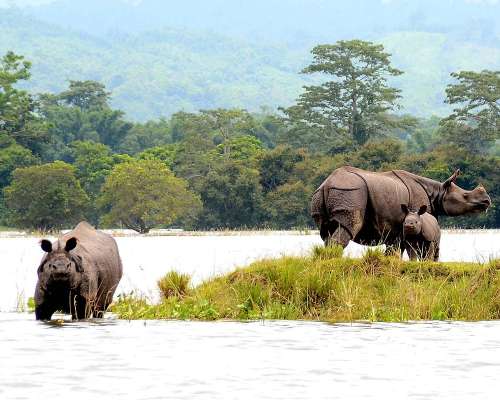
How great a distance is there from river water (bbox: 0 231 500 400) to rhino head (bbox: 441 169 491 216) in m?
7.04

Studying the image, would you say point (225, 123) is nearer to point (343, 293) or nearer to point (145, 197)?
point (145, 197)

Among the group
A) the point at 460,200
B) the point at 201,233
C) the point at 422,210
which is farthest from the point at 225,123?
the point at 422,210

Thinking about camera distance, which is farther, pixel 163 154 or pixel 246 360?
pixel 163 154

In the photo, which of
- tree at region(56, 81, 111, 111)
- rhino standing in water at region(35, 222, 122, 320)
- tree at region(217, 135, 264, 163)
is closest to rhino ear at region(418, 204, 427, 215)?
rhino standing in water at region(35, 222, 122, 320)

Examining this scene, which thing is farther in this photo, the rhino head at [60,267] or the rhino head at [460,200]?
the rhino head at [460,200]

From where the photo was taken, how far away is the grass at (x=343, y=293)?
16.8 m

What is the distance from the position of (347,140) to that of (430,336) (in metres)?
78.3

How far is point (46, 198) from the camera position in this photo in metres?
80.5

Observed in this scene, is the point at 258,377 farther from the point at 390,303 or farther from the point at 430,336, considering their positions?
the point at 390,303

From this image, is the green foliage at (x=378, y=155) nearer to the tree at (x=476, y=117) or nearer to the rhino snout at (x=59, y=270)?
the tree at (x=476, y=117)

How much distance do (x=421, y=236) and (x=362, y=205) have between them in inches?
45.3

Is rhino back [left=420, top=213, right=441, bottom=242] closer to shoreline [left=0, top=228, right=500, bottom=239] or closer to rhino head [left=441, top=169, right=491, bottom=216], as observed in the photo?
rhino head [left=441, top=169, right=491, bottom=216]

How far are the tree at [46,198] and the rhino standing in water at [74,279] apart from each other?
6276cm

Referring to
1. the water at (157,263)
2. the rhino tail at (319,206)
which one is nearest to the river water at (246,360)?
the water at (157,263)
